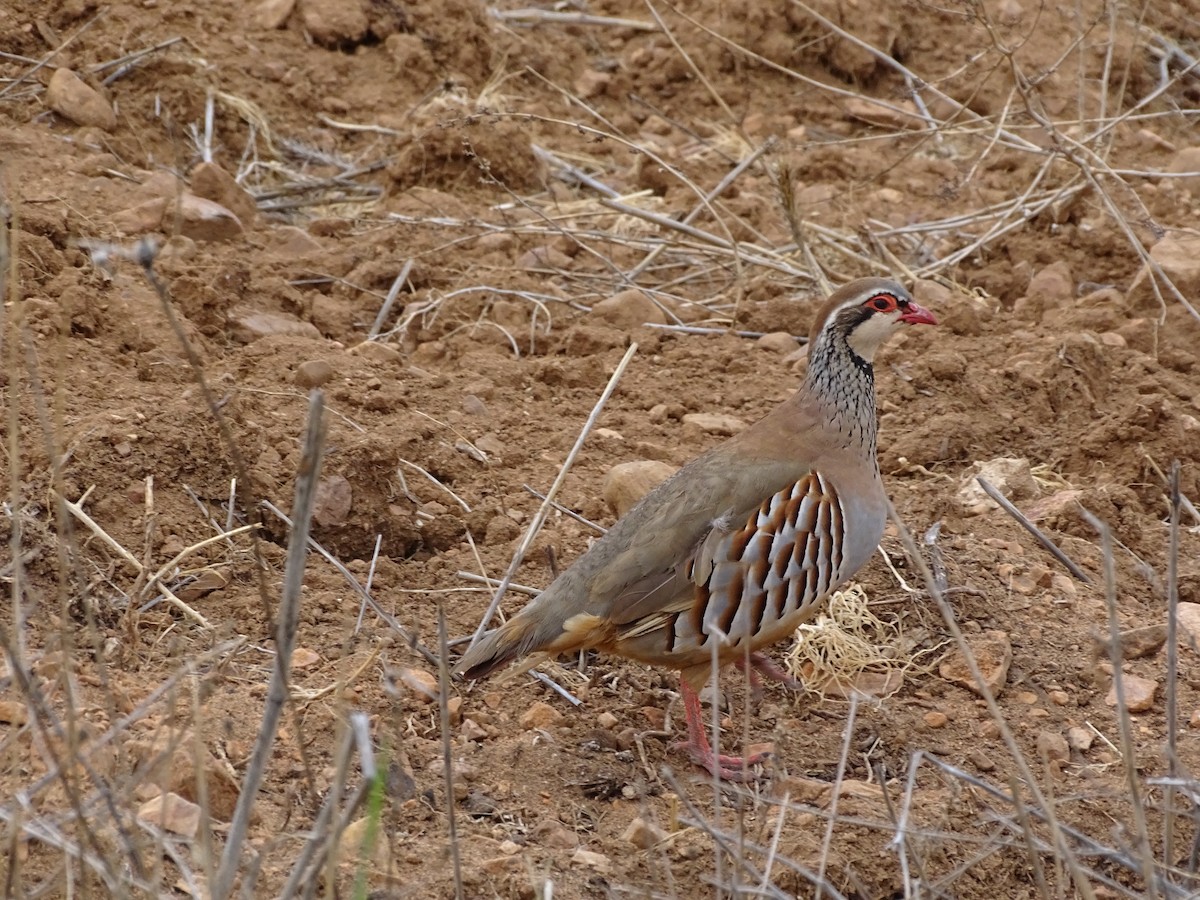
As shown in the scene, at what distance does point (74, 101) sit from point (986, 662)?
5326 millimetres

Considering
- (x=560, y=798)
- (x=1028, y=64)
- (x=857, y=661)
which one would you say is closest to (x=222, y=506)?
(x=560, y=798)

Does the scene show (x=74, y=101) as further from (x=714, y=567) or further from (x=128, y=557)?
(x=714, y=567)

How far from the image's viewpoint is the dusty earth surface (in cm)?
369

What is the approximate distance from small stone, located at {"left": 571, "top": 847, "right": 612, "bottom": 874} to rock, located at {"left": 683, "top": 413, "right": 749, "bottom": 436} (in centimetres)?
251

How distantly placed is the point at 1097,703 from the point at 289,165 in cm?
542

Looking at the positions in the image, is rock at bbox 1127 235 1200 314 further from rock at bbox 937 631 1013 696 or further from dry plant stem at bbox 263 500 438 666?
dry plant stem at bbox 263 500 438 666

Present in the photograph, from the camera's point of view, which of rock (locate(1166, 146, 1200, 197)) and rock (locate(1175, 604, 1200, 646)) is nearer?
rock (locate(1175, 604, 1200, 646))

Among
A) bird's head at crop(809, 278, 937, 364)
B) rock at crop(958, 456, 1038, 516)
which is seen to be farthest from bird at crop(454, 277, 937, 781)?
rock at crop(958, 456, 1038, 516)

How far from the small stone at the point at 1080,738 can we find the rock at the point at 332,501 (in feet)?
7.59

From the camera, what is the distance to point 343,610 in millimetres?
4781

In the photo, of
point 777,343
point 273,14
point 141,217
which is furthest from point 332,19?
point 777,343

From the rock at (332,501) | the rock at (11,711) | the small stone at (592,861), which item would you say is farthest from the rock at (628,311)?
the rock at (11,711)

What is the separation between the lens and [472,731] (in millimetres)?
4367

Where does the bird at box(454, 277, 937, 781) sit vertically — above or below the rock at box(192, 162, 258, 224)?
above
